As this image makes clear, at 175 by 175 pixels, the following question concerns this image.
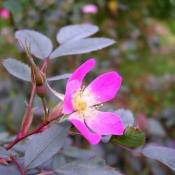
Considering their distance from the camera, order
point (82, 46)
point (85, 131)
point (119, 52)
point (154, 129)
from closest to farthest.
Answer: point (85, 131) < point (82, 46) < point (154, 129) < point (119, 52)

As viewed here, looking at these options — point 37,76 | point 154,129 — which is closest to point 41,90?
point 37,76

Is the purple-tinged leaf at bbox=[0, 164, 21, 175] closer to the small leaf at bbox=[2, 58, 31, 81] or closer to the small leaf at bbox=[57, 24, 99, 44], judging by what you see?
the small leaf at bbox=[2, 58, 31, 81]

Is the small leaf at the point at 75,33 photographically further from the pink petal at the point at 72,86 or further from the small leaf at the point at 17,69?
the pink petal at the point at 72,86

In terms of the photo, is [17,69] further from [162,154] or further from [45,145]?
[162,154]

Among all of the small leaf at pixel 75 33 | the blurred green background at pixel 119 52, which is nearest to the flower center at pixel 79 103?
the small leaf at pixel 75 33

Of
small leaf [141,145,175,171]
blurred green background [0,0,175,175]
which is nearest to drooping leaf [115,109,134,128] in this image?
small leaf [141,145,175,171]
